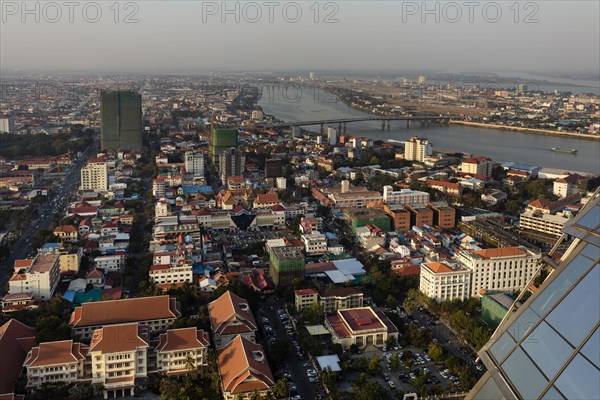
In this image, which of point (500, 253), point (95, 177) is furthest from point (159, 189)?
point (500, 253)

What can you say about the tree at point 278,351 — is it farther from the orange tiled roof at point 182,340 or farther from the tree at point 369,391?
the tree at point 369,391

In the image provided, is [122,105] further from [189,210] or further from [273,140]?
[189,210]

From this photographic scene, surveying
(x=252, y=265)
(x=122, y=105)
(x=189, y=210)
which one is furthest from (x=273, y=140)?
(x=252, y=265)

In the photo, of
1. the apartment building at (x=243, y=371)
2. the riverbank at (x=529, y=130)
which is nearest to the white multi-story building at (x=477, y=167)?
the riverbank at (x=529, y=130)

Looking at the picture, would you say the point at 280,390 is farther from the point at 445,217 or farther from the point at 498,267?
the point at 445,217

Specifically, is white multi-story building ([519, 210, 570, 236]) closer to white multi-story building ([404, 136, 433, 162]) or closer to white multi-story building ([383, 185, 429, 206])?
white multi-story building ([383, 185, 429, 206])
